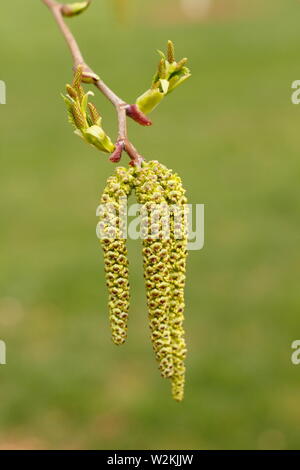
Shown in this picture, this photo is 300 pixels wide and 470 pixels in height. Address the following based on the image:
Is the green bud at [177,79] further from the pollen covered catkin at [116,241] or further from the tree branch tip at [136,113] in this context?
the pollen covered catkin at [116,241]

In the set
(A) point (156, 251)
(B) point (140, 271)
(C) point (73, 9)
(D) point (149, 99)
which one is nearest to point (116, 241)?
(A) point (156, 251)

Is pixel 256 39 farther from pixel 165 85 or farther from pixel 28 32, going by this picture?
pixel 165 85

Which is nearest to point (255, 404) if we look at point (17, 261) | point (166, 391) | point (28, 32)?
point (166, 391)

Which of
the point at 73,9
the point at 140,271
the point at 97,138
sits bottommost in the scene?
the point at 97,138

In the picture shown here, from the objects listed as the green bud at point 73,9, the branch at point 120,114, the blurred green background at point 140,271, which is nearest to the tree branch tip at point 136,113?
the branch at point 120,114

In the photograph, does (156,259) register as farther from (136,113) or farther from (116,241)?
(136,113)

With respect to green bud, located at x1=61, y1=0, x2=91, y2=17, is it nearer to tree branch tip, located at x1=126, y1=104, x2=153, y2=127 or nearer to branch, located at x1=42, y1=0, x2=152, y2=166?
branch, located at x1=42, y1=0, x2=152, y2=166
